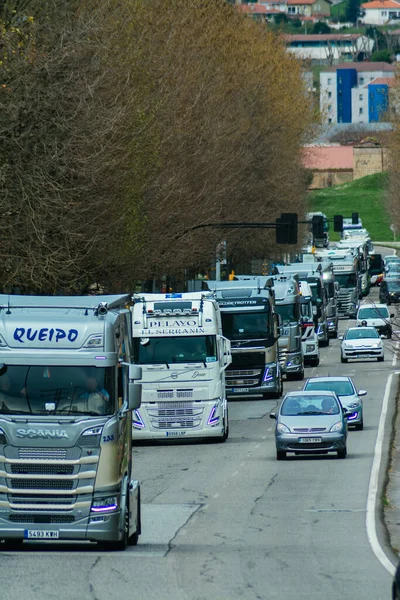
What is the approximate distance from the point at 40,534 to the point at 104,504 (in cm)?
78

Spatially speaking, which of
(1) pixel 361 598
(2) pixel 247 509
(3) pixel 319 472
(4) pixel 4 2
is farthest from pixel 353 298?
(1) pixel 361 598

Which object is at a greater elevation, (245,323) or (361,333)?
(245,323)

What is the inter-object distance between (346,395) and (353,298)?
57.8 meters

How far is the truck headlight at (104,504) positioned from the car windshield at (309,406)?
14.4 metres

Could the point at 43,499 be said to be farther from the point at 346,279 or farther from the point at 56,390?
the point at 346,279

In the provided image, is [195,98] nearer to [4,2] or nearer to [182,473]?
[4,2]

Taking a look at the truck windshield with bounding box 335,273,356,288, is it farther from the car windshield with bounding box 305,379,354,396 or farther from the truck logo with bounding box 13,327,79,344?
the truck logo with bounding box 13,327,79,344

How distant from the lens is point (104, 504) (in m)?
16.5

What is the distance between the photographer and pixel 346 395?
3675 cm

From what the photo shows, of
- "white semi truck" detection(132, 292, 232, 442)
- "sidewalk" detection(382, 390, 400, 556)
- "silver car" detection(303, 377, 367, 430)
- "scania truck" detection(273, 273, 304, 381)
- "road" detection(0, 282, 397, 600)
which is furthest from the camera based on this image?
"scania truck" detection(273, 273, 304, 381)

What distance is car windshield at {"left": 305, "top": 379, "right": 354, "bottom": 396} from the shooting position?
1457 inches

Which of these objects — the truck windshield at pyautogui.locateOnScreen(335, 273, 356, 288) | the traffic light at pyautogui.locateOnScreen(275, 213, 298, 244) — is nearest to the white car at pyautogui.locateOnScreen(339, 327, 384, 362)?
the traffic light at pyautogui.locateOnScreen(275, 213, 298, 244)

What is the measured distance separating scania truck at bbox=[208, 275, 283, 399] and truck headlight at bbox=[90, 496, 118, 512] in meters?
28.1

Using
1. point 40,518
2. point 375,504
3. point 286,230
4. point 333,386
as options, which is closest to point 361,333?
point 286,230
